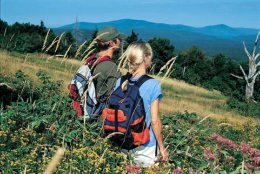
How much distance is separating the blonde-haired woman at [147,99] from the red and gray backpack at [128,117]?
6cm

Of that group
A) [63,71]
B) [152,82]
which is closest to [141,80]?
[152,82]

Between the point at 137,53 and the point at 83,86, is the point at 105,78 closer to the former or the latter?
the point at 83,86

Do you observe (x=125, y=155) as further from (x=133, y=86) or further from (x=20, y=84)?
(x=20, y=84)

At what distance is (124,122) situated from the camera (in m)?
4.06

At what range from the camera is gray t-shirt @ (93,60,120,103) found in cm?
496

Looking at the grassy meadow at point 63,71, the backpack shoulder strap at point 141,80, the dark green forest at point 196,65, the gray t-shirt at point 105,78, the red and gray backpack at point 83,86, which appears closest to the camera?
the backpack shoulder strap at point 141,80

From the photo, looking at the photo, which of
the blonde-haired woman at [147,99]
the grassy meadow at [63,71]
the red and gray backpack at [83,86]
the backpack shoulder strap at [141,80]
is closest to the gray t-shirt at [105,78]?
the red and gray backpack at [83,86]

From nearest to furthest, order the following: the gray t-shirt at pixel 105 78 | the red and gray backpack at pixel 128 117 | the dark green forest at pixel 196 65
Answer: the red and gray backpack at pixel 128 117 < the gray t-shirt at pixel 105 78 < the dark green forest at pixel 196 65

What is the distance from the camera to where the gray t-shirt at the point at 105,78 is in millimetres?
4965

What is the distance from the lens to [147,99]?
4223 millimetres

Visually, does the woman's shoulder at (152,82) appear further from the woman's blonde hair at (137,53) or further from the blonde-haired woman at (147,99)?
the woman's blonde hair at (137,53)

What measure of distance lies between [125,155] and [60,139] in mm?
735

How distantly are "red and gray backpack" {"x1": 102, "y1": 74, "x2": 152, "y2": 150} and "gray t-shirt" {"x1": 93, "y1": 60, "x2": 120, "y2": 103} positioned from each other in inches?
29.4

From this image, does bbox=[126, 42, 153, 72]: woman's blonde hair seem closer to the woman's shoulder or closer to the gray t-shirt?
the woman's shoulder
